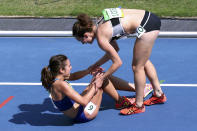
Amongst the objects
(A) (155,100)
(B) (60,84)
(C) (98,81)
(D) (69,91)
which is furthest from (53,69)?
(A) (155,100)

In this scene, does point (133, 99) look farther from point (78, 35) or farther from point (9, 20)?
point (9, 20)

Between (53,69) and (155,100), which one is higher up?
(53,69)

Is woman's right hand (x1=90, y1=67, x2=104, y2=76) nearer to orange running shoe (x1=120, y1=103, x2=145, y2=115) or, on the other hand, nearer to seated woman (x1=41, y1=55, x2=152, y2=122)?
seated woman (x1=41, y1=55, x2=152, y2=122)

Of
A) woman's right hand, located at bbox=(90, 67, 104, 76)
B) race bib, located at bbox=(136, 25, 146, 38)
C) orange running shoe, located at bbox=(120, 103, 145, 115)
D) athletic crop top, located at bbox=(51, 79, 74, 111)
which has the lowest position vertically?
orange running shoe, located at bbox=(120, 103, 145, 115)

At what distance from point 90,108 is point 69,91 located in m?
0.57

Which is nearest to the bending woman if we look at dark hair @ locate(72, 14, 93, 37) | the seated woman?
dark hair @ locate(72, 14, 93, 37)

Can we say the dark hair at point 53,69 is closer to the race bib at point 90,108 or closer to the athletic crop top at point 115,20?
the race bib at point 90,108

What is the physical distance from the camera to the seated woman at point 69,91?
532 cm

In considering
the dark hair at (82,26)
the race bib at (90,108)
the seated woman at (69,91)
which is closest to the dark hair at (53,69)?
the seated woman at (69,91)

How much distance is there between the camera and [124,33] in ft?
18.5

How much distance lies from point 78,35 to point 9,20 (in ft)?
22.6

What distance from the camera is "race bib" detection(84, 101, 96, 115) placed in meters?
5.65

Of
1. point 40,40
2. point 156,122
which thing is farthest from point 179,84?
point 40,40

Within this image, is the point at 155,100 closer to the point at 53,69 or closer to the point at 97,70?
the point at 97,70
